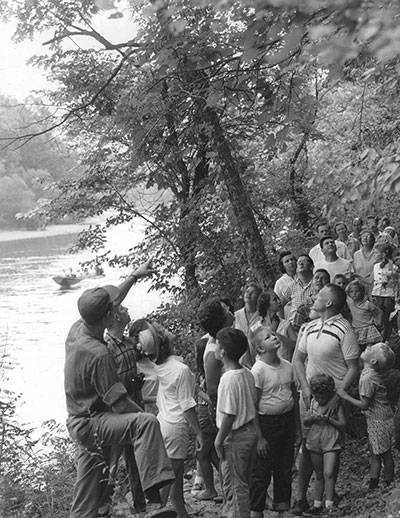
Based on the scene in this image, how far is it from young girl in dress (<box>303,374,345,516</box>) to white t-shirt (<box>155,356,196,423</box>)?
947 millimetres

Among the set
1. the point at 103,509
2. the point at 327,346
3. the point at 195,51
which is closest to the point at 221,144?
the point at 195,51

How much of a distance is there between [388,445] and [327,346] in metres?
0.85

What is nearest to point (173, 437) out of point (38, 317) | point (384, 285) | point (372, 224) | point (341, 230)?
point (384, 285)

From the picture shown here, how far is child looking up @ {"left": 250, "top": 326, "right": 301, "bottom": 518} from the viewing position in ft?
16.3

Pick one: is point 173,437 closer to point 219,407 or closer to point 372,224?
point 219,407

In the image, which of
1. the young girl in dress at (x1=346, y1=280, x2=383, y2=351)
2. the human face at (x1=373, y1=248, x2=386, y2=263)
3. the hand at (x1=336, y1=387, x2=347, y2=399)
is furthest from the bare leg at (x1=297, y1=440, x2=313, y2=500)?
the human face at (x1=373, y1=248, x2=386, y2=263)

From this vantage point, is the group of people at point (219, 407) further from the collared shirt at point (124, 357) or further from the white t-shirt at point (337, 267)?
the white t-shirt at point (337, 267)

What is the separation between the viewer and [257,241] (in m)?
8.77

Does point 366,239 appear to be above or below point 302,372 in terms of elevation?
above

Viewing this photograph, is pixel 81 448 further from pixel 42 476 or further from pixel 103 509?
pixel 42 476

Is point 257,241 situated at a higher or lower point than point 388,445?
higher

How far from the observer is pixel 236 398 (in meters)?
4.62

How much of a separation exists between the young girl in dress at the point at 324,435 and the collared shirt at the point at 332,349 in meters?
0.22

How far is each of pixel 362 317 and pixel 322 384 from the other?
213cm
